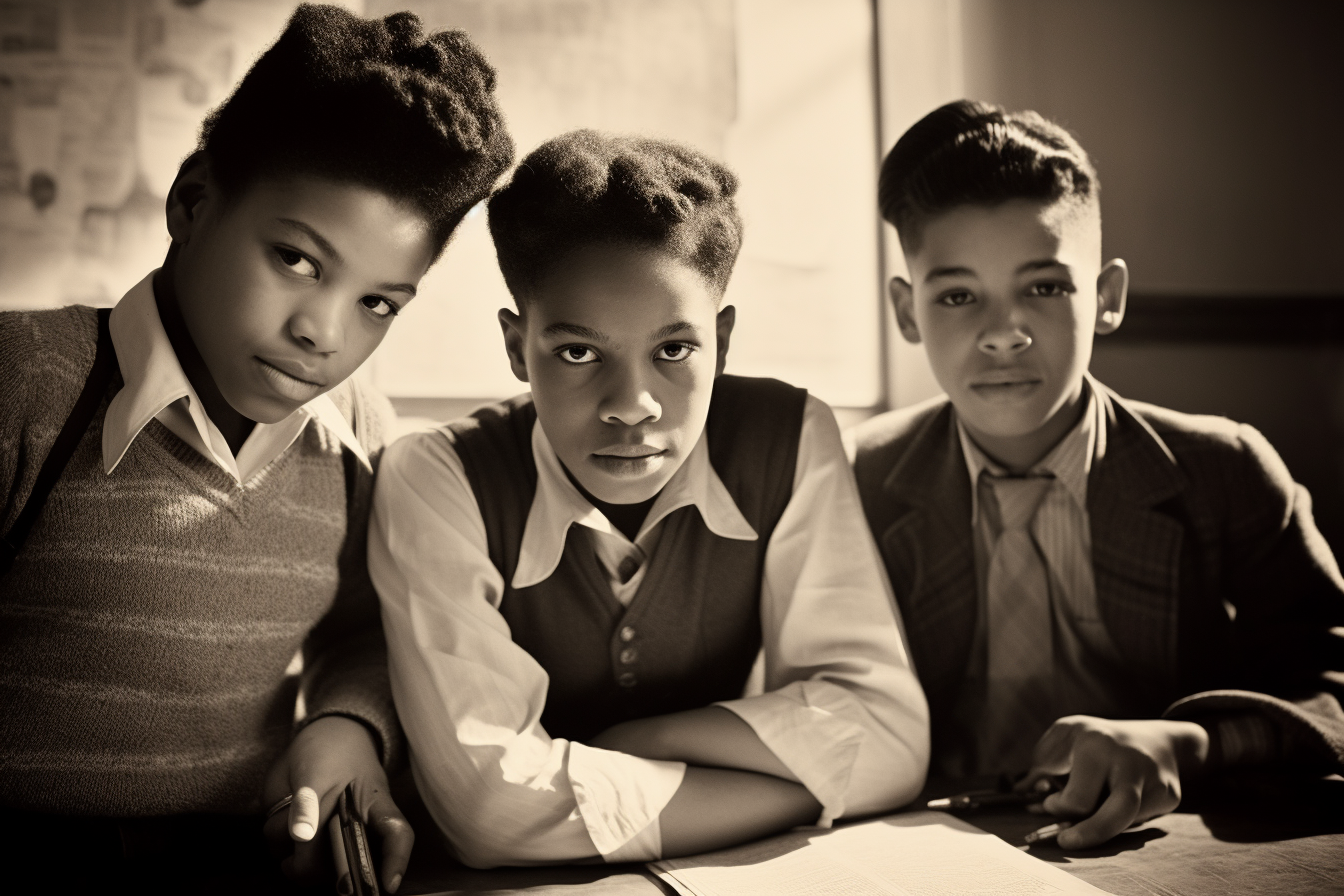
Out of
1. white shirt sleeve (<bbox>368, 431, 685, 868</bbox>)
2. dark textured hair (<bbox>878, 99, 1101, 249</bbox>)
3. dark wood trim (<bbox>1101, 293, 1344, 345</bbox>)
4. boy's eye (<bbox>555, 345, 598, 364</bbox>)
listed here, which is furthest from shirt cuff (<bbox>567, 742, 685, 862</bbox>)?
dark wood trim (<bbox>1101, 293, 1344, 345</bbox>)

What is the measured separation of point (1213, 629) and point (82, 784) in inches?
45.8

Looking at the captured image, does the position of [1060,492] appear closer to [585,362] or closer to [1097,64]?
[585,362]

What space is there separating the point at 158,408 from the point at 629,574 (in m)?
0.46

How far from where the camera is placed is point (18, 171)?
4.96 feet

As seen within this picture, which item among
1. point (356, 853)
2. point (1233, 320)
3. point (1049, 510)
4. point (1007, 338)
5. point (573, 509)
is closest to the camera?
A: point (356, 853)

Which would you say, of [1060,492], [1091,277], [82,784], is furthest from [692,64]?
[82,784]

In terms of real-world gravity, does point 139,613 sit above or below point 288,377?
below

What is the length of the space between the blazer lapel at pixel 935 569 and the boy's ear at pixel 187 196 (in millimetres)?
790

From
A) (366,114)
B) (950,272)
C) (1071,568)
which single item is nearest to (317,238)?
(366,114)

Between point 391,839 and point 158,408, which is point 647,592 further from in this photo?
point 158,408

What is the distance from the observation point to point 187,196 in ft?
3.02

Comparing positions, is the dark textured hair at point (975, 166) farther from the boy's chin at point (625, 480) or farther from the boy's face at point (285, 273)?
the boy's face at point (285, 273)

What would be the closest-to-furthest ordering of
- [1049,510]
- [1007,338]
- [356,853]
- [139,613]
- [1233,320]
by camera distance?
1. [356,853]
2. [139,613]
3. [1007,338]
4. [1049,510]
5. [1233,320]

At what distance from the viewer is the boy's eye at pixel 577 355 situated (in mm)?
949
